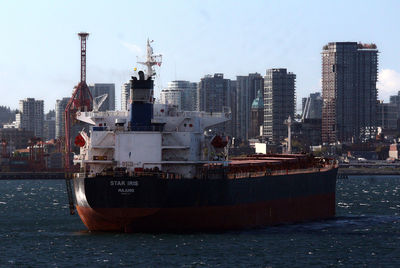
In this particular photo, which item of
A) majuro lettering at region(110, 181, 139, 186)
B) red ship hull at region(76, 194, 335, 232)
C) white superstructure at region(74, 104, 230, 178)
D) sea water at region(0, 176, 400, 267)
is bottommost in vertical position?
sea water at region(0, 176, 400, 267)

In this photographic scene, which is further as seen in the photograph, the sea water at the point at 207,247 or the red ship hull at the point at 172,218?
the red ship hull at the point at 172,218

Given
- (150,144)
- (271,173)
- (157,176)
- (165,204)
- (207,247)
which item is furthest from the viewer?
(271,173)

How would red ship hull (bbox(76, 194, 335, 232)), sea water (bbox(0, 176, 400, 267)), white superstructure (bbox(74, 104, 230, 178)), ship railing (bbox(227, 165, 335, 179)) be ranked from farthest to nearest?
ship railing (bbox(227, 165, 335, 179)), white superstructure (bbox(74, 104, 230, 178)), red ship hull (bbox(76, 194, 335, 232)), sea water (bbox(0, 176, 400, 267))

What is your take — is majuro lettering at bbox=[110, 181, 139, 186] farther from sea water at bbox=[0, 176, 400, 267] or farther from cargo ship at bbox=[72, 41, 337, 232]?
sea water at bbox=[0, 176, 400, 267]

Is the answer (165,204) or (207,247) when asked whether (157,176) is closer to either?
(165,204)

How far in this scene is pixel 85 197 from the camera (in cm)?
6147

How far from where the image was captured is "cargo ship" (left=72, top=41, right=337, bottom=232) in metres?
60.4

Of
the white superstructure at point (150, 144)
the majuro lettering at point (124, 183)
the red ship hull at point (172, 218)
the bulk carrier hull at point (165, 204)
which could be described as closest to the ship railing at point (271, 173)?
the bulk carrier hull at point (165, 204)

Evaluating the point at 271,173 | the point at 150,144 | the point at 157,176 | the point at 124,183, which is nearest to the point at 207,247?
the point at 157,176

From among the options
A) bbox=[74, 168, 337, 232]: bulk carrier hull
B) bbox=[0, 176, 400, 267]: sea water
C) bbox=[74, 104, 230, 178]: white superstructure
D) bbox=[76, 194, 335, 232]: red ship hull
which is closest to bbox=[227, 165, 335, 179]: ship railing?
bbox=[74, 168, 337, 232]: bulk carrier hull

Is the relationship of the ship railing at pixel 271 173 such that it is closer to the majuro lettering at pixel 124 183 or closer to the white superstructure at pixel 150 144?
the white superstructure at pixel 150 144

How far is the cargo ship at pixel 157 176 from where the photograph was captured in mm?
60406

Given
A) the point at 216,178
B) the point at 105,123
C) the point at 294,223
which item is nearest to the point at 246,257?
the point at 216,178

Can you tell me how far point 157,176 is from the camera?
60.6 meters
